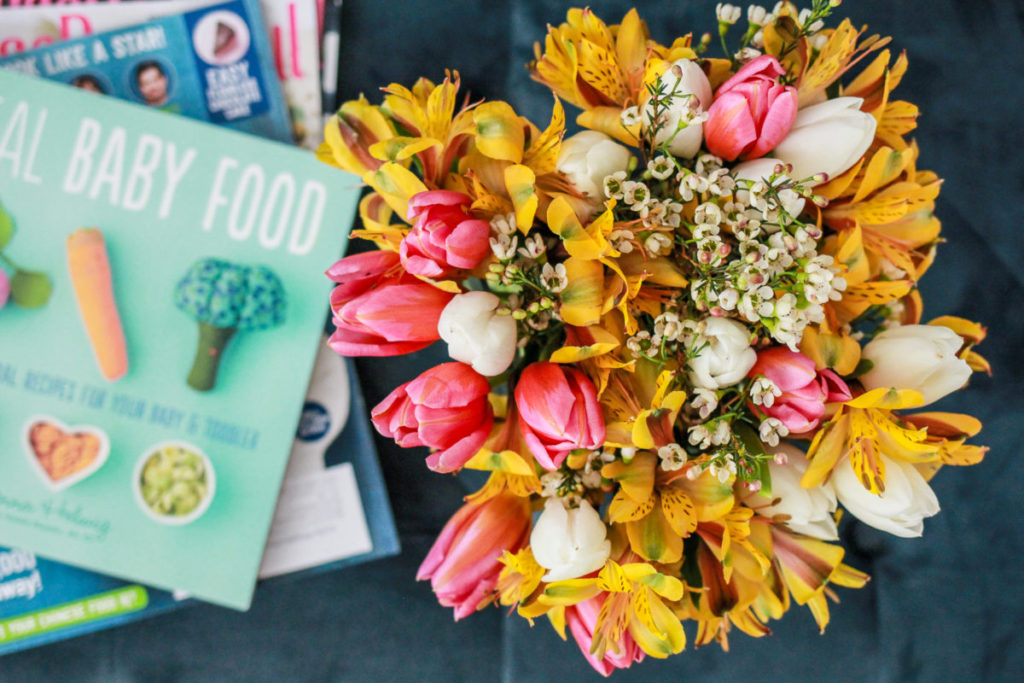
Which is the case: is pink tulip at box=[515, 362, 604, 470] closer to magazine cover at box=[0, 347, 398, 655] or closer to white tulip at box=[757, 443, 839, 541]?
white tulip at box=[757, 443, 839, 541]

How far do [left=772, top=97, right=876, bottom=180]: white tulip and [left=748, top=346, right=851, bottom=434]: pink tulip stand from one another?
0.34ft

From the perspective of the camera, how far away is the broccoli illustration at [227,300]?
647mm

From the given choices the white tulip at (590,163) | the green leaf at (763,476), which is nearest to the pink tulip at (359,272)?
the white tulip at (590,163)

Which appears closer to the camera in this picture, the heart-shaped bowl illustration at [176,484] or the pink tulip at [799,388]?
the pink tulip at [799,388]

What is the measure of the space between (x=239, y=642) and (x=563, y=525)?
→ 1.57ft

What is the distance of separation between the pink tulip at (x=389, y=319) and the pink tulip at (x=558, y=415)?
0.06m

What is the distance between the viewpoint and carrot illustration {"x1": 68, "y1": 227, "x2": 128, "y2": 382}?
0.66m

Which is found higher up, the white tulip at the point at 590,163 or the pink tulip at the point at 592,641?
the white tulip at the point at 590,163

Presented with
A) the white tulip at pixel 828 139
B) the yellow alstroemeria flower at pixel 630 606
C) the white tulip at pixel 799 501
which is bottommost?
the yellow alstroemeria flower at pixel 630 606

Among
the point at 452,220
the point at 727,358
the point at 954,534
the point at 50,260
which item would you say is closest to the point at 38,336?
the point at 50,260

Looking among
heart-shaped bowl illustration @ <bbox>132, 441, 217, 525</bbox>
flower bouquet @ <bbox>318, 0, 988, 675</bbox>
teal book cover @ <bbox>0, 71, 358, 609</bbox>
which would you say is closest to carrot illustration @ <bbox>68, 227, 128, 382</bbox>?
teal book cover @ <bbox>0, 71, 358, 609</bbox>

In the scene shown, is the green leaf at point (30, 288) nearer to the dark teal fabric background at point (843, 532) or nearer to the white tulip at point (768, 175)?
the dark teal fabric background at point (843, 532)

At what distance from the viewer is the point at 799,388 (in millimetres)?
354

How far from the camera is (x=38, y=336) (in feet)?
2.18
